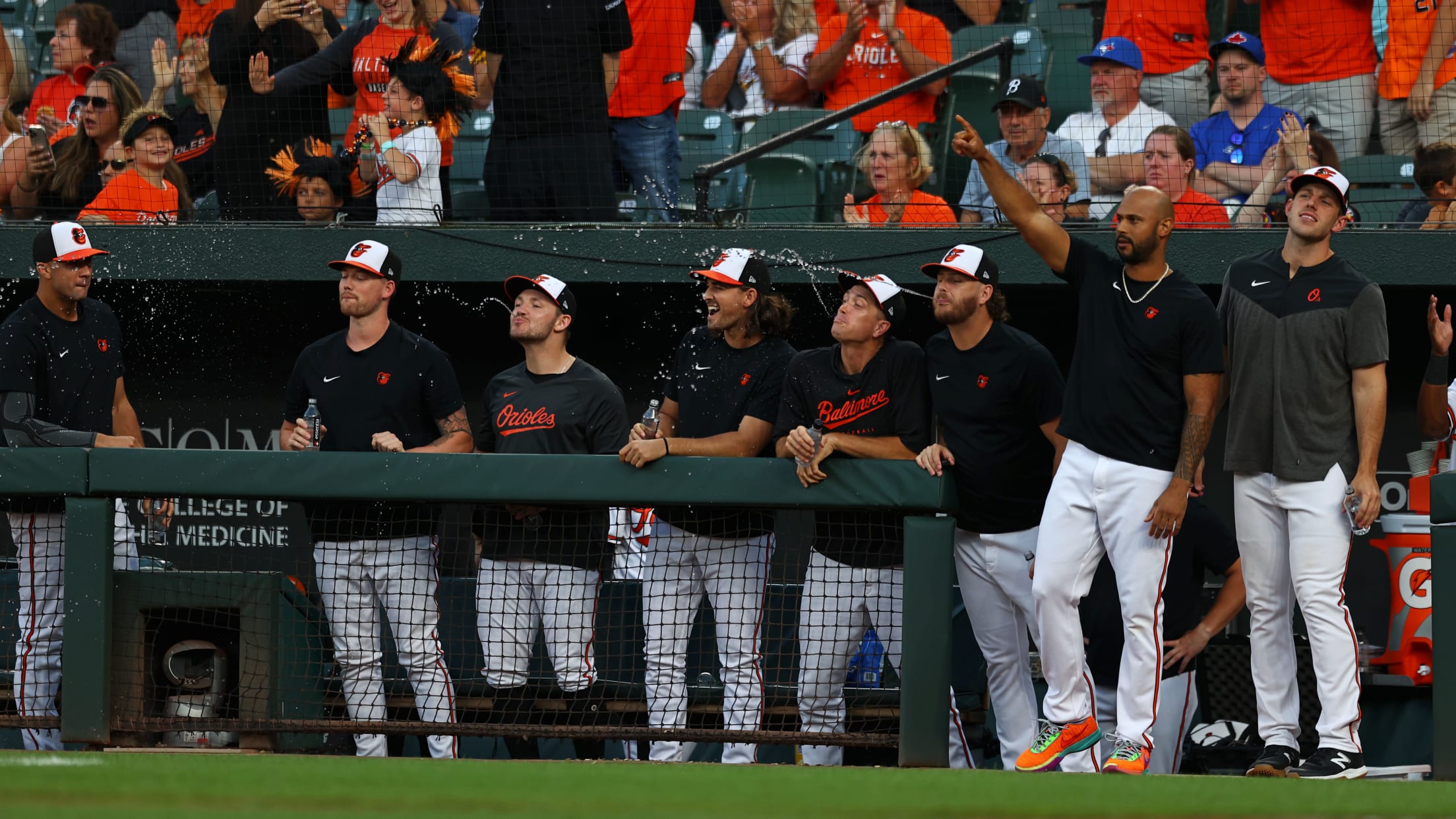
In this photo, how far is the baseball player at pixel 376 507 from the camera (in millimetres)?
5480

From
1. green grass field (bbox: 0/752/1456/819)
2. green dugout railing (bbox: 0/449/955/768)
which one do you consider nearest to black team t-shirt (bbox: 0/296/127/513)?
green dugout railing (bbox: 0/449/955/768)

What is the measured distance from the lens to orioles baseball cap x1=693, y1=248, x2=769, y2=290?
5754 millimetres

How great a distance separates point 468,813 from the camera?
3244 mm

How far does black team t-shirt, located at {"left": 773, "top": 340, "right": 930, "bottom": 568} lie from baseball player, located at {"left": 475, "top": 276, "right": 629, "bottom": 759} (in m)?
0.72

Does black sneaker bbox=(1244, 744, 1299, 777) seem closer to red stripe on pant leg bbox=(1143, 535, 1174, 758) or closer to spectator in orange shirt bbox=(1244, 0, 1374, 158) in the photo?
red stripe on pant leg bbox=(1143, 535, 1174, 758)

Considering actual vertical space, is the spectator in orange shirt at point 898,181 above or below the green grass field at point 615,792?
above

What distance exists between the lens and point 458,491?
203 inches

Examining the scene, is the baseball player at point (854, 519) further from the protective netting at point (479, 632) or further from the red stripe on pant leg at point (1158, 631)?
→ the red stripe on pant leg at point (1158, 631)

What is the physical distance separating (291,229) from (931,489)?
3826mm

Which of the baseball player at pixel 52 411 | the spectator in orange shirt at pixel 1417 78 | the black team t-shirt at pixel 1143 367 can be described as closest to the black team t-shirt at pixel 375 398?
the baseball player at pixel 52 411

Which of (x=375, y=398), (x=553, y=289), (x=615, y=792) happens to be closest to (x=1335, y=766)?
(x=615, y=792)

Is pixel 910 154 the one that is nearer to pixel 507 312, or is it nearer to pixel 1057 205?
pixel 1057 205

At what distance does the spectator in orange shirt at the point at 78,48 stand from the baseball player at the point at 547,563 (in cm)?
433

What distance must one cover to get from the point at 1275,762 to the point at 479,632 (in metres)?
2.71
